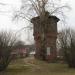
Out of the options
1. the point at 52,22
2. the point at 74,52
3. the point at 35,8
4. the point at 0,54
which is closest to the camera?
the point at 0,54

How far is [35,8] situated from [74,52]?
1247 centimetres

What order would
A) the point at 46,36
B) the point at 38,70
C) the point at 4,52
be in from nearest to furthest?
the point at 4,52 → the point at 38,70 → the point at 46,36

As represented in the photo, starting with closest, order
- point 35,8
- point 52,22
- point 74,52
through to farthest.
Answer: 1. point 74,52
2. point 35,8
3. point 52,22

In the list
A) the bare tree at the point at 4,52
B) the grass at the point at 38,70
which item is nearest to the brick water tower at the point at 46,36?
the grass at the point at 38,70

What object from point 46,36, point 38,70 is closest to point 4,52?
point 38,70

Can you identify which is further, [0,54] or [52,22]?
[52,22]

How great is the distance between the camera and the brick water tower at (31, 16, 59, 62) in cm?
4488

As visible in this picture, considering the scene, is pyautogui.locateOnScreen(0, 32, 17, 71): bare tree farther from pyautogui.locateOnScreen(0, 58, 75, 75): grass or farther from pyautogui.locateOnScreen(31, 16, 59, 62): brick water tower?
pyautogui.locateOnScreen(31, 16, 59, 62): brick water tower

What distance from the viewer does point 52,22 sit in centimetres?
4741

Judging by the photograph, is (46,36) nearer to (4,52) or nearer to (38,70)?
(38,70)

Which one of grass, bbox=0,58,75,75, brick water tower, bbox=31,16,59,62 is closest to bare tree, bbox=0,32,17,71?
grass, bbox=0,58,75,75

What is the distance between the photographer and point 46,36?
48469 millimetres

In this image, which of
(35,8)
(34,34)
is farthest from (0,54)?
(34,34)

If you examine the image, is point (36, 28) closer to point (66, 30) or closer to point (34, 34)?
point (34, 34)
